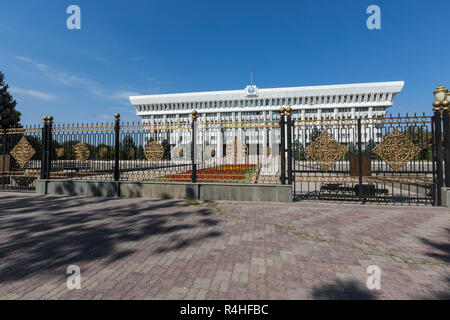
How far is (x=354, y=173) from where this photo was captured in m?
8.20

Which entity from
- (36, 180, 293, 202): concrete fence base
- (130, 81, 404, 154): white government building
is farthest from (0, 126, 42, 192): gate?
(130, 81, 404, 154): white government building

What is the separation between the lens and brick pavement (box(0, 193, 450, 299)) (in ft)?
8.82

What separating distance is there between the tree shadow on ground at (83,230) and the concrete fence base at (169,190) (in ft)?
2.63

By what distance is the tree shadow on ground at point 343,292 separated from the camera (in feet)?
8.31

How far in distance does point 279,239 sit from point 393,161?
6022 mm

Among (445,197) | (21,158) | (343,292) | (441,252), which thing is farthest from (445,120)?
(21,158)

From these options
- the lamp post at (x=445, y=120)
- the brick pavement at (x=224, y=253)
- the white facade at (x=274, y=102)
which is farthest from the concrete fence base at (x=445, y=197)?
the white facade at (x=274, y=102)

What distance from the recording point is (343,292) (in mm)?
2637

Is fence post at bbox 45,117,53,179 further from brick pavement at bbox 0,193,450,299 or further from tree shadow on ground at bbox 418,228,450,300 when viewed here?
tree shadow on ground at bbox 418,228,450,300
